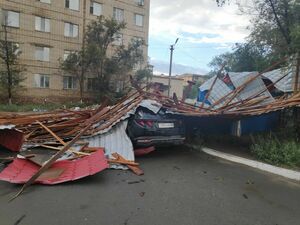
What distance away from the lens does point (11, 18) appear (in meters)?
31.0

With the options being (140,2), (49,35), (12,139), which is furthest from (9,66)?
(12,139)

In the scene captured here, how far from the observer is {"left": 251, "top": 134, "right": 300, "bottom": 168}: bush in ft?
24.2

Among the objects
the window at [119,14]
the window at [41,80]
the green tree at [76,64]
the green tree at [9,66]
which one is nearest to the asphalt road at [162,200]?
the green tree at [9,66]

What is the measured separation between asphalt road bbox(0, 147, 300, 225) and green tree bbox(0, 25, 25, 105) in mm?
26307

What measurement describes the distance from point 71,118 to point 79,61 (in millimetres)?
23948

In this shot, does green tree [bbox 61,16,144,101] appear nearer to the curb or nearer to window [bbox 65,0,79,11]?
window [bbox 65,0,79,11]

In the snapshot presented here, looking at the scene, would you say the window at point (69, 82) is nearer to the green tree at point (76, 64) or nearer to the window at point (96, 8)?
the green tree at point (76, 64)

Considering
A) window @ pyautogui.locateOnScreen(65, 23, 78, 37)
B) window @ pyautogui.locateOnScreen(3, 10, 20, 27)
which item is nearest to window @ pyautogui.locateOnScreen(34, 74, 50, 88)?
window @ pyautogui.locateOnScreen(65, 23, 78, 37)

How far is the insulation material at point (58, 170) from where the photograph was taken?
5.73 metres

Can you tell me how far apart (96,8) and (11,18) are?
33.2ft

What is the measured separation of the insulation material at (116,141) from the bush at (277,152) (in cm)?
360

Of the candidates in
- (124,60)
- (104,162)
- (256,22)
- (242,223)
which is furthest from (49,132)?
(124,60)

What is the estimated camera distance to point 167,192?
5.55 metres

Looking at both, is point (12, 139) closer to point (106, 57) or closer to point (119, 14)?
point (106, 57)
